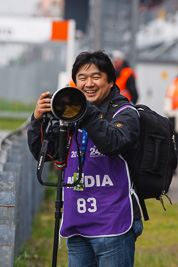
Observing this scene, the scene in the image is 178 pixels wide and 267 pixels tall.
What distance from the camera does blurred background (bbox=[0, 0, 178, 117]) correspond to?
52.4 feet

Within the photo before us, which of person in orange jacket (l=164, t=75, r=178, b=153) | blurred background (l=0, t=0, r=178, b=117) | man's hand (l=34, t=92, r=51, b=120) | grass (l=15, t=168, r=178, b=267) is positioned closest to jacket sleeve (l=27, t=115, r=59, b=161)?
man's hand (l=34, t=92, r=51, b=120)

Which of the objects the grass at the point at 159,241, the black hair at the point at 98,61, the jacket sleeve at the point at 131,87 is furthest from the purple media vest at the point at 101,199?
the jacket sleeve at the point at 131,87

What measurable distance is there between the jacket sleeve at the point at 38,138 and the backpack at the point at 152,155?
355 millimetres

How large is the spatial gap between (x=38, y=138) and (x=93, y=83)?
0.42 meters

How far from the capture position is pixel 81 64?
136 inches

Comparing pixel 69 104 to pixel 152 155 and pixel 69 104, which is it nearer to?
pixel 69 104

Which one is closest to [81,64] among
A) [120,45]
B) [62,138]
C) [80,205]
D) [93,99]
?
[93,99]

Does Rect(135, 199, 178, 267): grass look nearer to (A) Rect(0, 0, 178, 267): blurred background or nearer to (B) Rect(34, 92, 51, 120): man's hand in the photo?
(A) Rect(0, 0, 178, 267): blurred background

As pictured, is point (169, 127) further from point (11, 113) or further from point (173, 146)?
point (11, 113)

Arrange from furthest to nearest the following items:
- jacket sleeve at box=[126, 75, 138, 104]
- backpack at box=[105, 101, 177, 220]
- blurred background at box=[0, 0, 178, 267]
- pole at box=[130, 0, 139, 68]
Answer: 1. pole at box=[130, 0, 139, 68]
2. jacket sleeve at box=[126, 75, 138, 104]
3. blurred background at box=[0, 0, 178, 267]
4. backpack at box=[105, 101, 177, 220]

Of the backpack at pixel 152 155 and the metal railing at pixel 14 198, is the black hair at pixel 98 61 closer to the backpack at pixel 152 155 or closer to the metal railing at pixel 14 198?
the backpack at pixel 152 155

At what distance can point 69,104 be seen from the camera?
10.0 ft

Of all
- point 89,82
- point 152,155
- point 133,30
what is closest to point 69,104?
point 89,82

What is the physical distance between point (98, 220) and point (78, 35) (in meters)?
14.0
